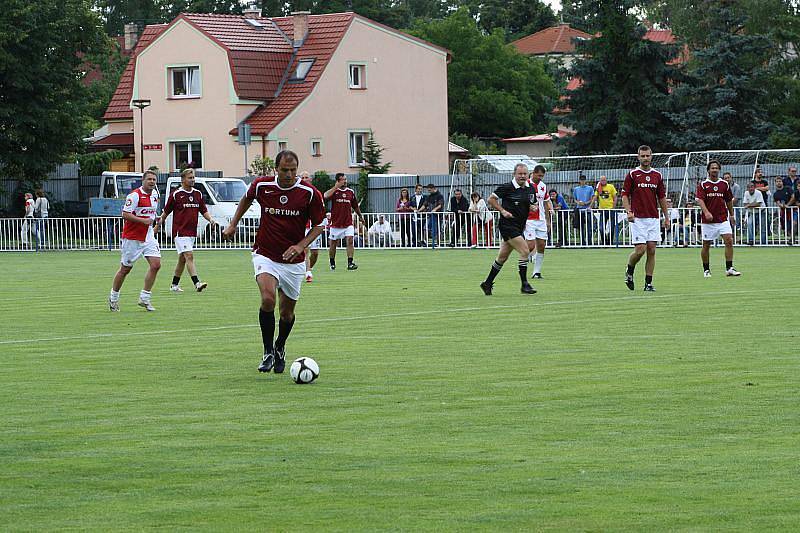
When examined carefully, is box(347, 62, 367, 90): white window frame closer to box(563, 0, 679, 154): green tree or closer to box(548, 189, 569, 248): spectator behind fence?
box(563, 0, 679, 154): green tree

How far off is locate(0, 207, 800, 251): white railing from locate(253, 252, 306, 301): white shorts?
2298 cm

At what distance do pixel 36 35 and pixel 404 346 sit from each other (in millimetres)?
44967

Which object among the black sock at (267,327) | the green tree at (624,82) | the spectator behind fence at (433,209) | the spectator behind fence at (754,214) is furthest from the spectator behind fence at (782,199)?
the black sock at (267,327)

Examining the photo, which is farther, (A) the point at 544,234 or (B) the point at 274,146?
(B) the point at 274,146

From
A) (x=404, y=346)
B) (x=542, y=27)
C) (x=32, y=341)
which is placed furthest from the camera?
(x=542, y=27)

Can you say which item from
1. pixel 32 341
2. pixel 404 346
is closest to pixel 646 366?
pixel 404 346

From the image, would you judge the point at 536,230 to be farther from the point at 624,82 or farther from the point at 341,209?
the point at 624,82

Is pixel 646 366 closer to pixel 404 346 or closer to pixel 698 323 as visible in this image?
pixel 404 346

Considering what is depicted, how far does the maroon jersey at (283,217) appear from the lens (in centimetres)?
1289

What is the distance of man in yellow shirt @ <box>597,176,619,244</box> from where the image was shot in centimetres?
4009

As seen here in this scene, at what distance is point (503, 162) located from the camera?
187 feet

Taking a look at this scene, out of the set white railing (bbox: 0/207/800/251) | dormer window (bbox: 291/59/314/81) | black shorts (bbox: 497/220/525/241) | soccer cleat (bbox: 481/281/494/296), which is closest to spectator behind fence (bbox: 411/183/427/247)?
white railing (bbox: 0/207/800/251)

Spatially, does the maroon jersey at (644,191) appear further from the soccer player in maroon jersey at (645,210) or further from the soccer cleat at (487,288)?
the soccer cleat at (487,288)

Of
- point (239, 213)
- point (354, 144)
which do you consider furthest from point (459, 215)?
point (239, 213)
